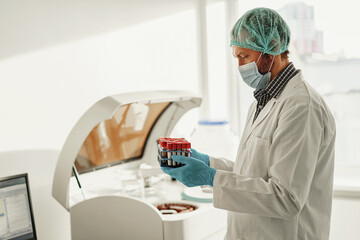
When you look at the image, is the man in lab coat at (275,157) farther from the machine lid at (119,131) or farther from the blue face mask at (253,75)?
the machine lid at (119,131)

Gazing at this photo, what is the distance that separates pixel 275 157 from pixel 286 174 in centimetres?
7

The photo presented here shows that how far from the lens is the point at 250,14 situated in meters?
1.28

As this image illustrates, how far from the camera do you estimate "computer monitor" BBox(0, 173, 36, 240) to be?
1.38 meters

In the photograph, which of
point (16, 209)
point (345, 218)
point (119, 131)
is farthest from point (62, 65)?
point (345, 218)

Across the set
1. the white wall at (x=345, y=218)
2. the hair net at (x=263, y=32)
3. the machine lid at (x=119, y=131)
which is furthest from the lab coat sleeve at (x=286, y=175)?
the white wall at (x=345, y=218)

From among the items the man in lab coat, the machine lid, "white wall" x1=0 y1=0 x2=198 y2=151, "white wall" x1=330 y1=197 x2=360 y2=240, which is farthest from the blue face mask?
"white wall" x1=330 y1=197 x2=360 y2=240

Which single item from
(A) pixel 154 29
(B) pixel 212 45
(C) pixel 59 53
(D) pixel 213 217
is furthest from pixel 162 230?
(B) pixel 212 45

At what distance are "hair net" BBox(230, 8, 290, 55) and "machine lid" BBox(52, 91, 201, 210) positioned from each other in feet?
1.60

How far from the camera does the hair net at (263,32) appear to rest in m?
1.25

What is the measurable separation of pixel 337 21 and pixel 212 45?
2.67 feet

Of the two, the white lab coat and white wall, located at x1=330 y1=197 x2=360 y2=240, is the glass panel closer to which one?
the white lab coat

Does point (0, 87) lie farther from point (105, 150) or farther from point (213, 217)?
point (213, 217)

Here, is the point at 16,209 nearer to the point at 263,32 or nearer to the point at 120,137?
the point at 120,137

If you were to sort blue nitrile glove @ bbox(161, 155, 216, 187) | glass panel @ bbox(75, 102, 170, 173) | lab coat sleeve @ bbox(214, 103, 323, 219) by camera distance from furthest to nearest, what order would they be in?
1. glass panel @ bbox(75, 102, 170, 173)
2. blue nitrile glove @ bbox(161, 155, 216, 187)
3. lab coat sleeve @ bbox(214, 103, 323, 219)
